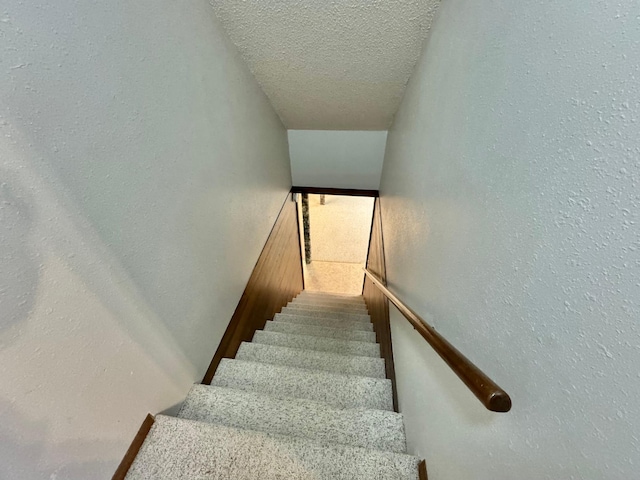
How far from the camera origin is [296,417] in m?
1.28

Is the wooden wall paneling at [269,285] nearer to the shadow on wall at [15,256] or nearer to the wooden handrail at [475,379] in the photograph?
the shadow on wall at [15,256]

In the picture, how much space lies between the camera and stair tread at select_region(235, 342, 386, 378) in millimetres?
1774

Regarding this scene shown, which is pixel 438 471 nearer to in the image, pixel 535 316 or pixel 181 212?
pixel 535 316

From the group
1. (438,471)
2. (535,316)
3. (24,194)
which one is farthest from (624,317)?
(24,194)

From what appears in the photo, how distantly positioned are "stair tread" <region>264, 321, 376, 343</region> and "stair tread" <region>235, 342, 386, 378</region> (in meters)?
0.53

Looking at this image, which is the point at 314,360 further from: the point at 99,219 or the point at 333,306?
the point at 333,306

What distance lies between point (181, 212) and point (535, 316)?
1.19m

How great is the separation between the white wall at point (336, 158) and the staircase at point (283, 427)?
2.40 meters

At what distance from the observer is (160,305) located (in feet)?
3.56

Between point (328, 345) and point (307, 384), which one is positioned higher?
point (328, 345)

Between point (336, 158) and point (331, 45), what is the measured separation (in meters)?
2.02

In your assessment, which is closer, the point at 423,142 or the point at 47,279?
the point at 47,279

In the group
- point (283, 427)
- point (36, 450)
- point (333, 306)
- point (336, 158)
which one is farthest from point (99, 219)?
point (333, 306)

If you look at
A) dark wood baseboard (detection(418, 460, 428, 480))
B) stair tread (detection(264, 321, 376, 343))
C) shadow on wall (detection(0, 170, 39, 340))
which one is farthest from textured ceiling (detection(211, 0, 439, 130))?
stair tread (detection(264, 321, 376, 343))
